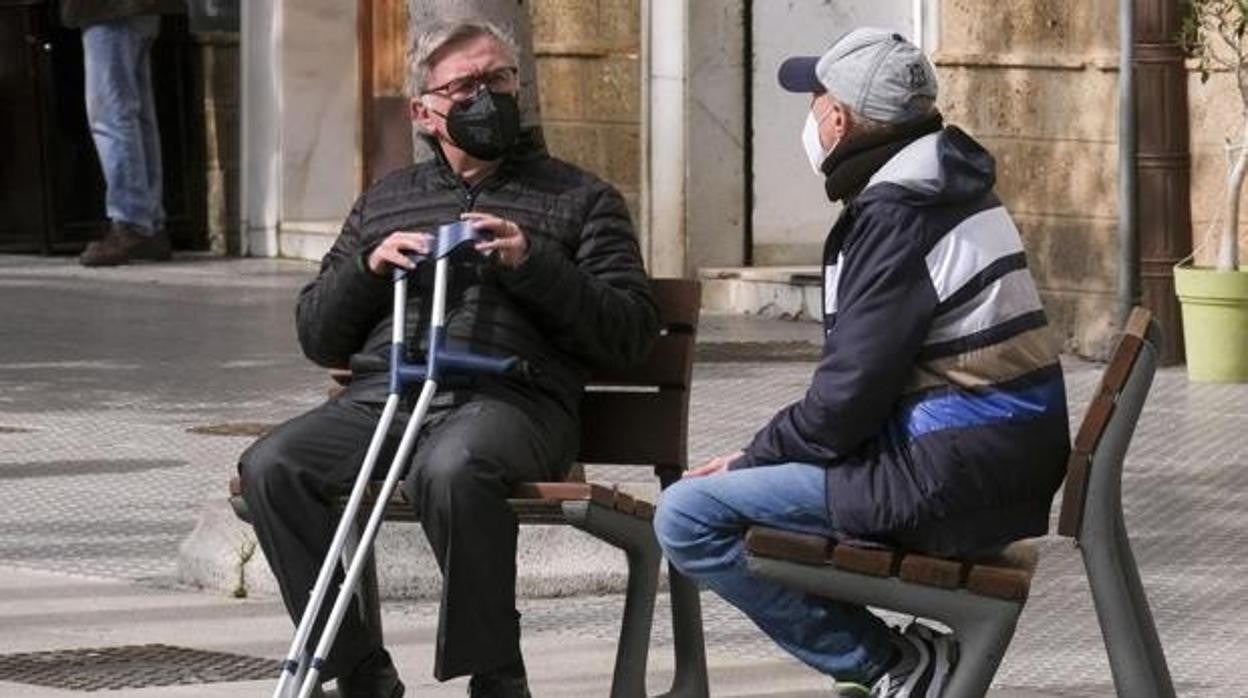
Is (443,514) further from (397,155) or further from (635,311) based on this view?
(397,155)

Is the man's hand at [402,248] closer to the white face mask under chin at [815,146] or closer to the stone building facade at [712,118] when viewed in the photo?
the white face mask under chin at [815,146]

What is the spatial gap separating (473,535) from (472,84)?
2.97 ft

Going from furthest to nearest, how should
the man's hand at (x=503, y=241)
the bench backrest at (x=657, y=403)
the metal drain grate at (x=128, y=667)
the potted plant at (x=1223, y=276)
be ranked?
1. the potted plant at (x=1223, y=276)
2. the metal drain grate at (x=128, y=667)
3. the bench backrest at (x=657, y=403)
4. the man's hand at (x=503, y=241)

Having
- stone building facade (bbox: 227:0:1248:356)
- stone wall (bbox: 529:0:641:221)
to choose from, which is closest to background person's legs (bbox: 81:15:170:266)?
stone building facade (bbox: 227:0:1248:356)

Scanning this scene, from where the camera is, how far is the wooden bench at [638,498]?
6.75m

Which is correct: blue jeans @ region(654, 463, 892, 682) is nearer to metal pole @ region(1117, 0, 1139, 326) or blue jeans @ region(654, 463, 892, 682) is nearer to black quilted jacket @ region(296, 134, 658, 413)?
black quilted jacket @ region(296, 134, 658, 413)

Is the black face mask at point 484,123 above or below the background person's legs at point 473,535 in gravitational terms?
above

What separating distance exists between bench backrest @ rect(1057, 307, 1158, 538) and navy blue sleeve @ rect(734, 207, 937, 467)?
302mm

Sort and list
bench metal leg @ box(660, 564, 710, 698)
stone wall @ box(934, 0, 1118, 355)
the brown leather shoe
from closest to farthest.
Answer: bench metal leg @ box(660, 564, 710, 698) < stone wall @ box(934, 0, 1118, 355) < the brown leather shoe

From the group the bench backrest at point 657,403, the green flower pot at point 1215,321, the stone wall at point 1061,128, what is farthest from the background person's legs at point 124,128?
the bench backrest at point 657,403

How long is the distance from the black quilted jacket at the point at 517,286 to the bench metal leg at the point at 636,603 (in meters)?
0.35

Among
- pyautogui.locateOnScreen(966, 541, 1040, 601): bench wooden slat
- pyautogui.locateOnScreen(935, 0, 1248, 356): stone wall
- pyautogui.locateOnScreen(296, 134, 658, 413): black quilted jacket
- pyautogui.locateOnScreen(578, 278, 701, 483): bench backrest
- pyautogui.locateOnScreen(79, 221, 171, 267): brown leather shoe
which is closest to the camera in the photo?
pyautogui.locateOnScreen(966, 541, 1040, 601): bench wooden slat

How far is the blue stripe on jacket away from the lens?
623 cm

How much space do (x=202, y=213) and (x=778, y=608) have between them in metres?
13.6
